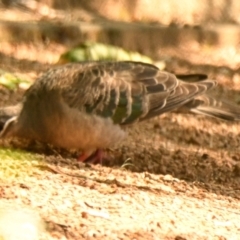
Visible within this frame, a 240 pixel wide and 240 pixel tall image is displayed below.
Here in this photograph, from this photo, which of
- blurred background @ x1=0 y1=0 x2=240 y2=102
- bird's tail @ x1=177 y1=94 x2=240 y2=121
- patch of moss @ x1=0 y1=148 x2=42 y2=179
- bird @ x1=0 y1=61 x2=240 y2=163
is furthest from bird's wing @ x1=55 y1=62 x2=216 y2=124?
blurred background @ x1=0 y1=0 x2=240 y2=102

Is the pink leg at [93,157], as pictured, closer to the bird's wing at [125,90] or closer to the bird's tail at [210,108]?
the bird's wing at [125,90]

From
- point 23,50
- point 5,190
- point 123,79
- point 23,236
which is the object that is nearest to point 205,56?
point 23,50

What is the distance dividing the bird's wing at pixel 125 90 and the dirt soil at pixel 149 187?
0.36 metres

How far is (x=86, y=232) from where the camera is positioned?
4.25 meters

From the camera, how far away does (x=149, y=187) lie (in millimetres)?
5402

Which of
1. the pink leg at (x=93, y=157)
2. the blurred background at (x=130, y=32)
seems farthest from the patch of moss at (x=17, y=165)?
the blurred background at (x=130, y=32)

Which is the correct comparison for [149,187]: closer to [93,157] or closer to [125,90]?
[93,157]

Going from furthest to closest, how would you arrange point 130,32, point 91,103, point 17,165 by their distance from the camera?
point 130,32
point 91,103
point 17,165

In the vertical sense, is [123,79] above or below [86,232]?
above

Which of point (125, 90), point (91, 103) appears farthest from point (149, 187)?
point (125, 90)

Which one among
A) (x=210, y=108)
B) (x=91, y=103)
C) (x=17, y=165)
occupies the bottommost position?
(x=17, y=165)

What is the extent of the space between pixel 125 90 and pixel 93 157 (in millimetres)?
558

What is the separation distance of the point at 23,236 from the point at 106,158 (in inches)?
121

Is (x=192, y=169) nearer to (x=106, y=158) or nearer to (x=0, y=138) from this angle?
(x=106, y=158)
